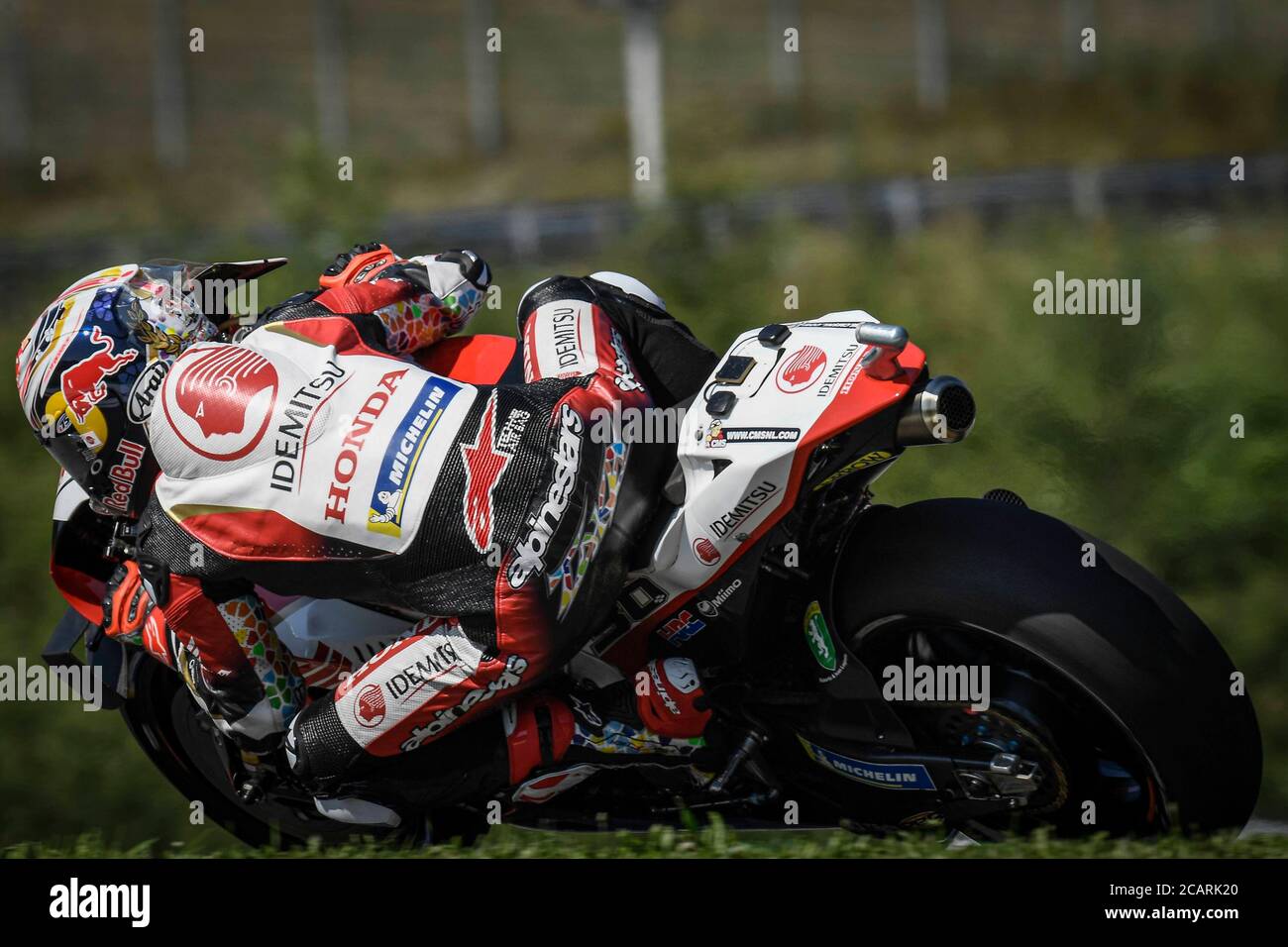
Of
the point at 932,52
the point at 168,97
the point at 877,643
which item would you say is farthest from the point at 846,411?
the point at 168,97

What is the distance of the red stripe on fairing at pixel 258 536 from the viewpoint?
119 inches

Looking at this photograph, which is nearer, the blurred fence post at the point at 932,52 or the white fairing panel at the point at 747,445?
the white fairing panel at the point at 747,445

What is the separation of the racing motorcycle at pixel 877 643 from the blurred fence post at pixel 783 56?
773 inches

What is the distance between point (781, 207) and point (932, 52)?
1359cm

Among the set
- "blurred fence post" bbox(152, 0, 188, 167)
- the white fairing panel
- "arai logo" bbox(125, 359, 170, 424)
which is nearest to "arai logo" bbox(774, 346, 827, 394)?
the white fairing panel

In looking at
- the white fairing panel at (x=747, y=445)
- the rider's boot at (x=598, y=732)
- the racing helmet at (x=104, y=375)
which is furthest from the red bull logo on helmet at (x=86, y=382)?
the white fairing panel at (x=747, y=445)

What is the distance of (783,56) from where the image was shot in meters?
24.7

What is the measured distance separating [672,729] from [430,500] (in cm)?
80

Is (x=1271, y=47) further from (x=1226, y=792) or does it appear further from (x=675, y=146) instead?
(x=1226, y=792)

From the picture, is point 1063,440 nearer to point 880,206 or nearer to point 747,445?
point 747,445

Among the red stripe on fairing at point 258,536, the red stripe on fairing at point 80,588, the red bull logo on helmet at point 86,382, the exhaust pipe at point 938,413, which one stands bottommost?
the red stripe on fairing at point 80,588

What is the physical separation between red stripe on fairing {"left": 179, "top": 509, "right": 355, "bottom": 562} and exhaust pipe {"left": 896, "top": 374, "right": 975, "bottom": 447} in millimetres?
1307

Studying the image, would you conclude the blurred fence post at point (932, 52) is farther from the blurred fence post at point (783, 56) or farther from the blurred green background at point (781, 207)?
the blurred fence post at point (783, 56)
